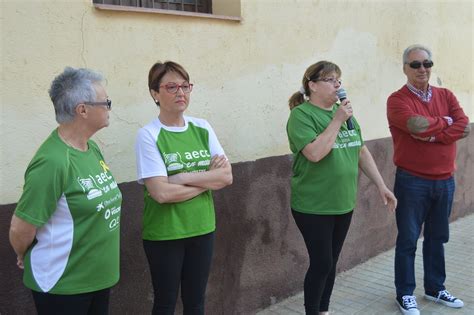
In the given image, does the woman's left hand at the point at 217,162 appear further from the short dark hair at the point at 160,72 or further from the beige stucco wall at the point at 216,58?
the beige stucco wall at the point at 216,58

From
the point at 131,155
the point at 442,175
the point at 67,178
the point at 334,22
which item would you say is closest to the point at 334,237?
the point at 442,175

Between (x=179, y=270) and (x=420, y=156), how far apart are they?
207 centimetres

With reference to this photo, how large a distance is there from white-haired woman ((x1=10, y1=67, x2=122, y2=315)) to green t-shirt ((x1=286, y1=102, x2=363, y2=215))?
1.29m

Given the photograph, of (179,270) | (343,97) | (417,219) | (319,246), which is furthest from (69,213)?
(417,219)

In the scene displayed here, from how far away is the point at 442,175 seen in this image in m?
3.70

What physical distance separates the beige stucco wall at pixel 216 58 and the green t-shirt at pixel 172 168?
1.63 feet

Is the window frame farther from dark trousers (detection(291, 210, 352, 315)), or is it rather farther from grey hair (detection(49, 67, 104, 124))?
dark trousers (detection(291, 210, 352, 315))

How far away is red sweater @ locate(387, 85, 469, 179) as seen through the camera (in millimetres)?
3592

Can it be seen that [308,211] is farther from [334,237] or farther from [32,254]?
[32,254]

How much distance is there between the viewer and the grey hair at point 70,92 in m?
2.11

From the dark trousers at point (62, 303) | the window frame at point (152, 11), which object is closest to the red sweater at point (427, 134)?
the window frame at point (152, 11)

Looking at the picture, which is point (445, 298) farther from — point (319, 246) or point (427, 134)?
point (319, 246)

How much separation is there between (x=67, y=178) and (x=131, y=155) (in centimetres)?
107

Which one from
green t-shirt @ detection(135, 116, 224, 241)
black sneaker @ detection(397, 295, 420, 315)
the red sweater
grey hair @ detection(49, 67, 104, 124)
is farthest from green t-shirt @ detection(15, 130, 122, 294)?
black sneaker @ detection(397, 295, 420, 315)
